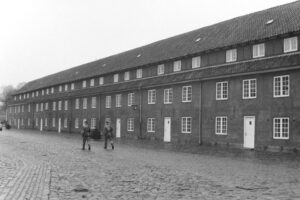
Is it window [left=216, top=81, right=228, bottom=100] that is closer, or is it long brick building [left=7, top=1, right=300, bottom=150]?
long brick building [left=7, top=1, right=300, bottom=150]

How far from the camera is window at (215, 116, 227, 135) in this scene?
2736cm

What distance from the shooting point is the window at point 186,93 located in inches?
1223

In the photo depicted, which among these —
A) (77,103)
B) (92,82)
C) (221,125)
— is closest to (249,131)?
(221,125)

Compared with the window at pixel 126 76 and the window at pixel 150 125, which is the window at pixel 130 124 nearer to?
the window at pixel 150 125

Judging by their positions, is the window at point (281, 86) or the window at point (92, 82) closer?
the window at point (281, 86)

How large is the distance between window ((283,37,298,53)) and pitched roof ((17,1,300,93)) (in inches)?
20.8

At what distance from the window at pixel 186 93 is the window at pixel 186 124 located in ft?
5.02

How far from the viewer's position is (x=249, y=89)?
2586 cm

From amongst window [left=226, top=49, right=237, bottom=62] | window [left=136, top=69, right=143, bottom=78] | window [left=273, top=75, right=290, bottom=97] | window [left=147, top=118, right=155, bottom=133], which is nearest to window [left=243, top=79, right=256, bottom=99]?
window [left=273, top=75, right=290, bottom=97]

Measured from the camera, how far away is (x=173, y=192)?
8.89 metres

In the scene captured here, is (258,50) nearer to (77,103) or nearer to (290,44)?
(290,44)

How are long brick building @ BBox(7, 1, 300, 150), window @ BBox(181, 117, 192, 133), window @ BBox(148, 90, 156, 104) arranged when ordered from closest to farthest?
1. long brick building @ BBox(7, 1, 300, 150)
2. window @ BBox(181, 117, 192, 133)
3. window @ BBox(148, 90, 156, 104)

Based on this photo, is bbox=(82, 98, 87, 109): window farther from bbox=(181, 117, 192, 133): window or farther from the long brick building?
bbox=(181, 117, 192, 133): window

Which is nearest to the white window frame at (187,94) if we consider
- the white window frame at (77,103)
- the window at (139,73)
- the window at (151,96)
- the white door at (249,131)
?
the window at (151,96)
